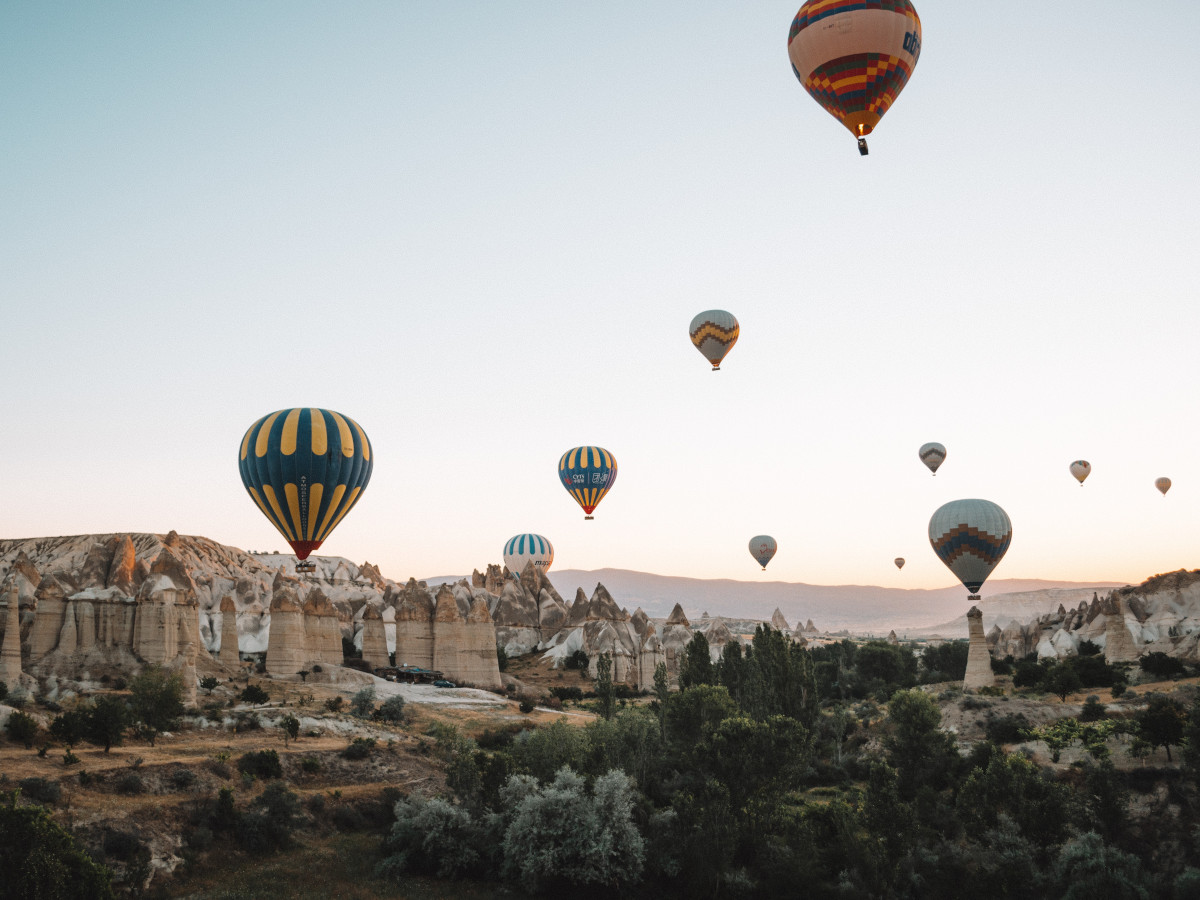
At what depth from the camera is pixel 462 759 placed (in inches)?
1140

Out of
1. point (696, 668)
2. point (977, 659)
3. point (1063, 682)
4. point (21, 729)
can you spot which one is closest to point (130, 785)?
point (21, 729)

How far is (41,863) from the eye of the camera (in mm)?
19109

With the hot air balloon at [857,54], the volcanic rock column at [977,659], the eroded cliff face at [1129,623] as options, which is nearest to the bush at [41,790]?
the hot air balloon at [857,54]

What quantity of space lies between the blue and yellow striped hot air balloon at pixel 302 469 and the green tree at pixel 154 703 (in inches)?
286

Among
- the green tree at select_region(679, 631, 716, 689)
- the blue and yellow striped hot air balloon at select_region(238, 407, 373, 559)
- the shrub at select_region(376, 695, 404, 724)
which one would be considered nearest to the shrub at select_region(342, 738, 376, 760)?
the shrub at select_region(376, 695, 404, 724)

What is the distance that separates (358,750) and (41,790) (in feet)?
39.7

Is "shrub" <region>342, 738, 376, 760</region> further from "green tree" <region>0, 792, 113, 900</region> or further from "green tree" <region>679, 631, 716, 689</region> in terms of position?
"green tree" <region>679, 631, 716, 689</region>

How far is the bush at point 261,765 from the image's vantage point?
99.1 ft

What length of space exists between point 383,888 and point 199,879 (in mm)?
4980

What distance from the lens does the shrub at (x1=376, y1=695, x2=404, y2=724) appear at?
141 feet

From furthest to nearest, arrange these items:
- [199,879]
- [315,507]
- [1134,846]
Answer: [315,507] < [1134,846] < [199,879]

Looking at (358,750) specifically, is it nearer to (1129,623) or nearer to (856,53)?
(856,53)

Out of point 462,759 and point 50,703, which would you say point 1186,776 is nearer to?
point 462,759

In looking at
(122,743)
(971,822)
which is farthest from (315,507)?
(971,822)
